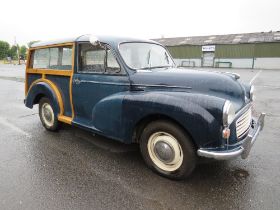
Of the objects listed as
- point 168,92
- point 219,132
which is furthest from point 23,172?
point 219,132

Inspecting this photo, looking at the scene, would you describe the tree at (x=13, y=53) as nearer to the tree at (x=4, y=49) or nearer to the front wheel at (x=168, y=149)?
the tree at (x=4, y=49)

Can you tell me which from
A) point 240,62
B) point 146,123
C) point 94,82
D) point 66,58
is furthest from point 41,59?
point 240,62

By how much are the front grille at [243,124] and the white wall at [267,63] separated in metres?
32.9

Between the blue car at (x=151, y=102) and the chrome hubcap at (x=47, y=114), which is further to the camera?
the chrome hubcap at (x=47, y=114)

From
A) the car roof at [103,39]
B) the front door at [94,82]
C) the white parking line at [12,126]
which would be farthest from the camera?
the white parking line at [12,126]

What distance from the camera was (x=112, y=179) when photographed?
314 cm

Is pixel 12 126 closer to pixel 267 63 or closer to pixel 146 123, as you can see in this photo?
pixel 146 123

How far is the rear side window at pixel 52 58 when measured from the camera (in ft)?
14.1

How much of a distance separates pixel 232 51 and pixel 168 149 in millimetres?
34096

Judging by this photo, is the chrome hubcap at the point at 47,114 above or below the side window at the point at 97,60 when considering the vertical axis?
below

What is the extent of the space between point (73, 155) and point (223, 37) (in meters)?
37.9

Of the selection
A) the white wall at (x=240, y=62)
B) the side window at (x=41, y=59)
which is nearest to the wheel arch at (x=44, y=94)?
the side window at (x=41, y=59)

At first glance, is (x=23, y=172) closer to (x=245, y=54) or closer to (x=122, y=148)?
(x=122, y=148)

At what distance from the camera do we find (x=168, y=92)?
10.1 feet
